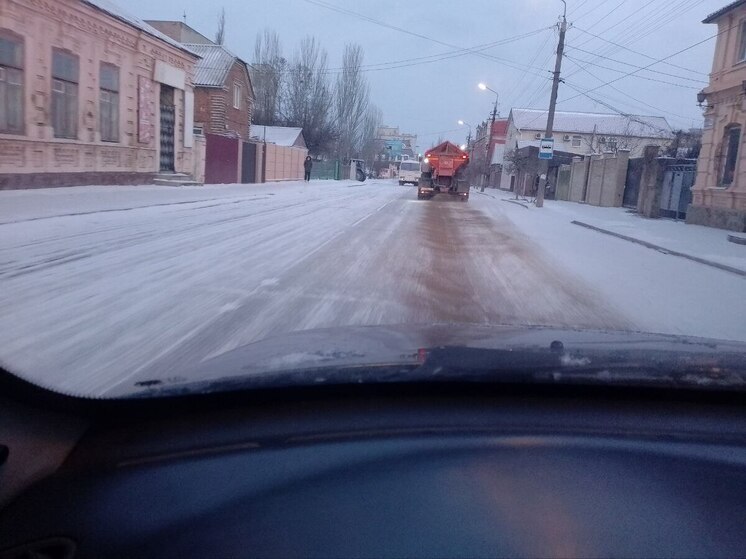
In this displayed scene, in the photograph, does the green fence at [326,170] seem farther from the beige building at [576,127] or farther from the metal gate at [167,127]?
the metal gate at [167,127]

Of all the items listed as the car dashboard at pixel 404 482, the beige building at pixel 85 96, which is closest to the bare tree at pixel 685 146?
the beige building at pixel 85 96

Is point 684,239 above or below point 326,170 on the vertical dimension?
above

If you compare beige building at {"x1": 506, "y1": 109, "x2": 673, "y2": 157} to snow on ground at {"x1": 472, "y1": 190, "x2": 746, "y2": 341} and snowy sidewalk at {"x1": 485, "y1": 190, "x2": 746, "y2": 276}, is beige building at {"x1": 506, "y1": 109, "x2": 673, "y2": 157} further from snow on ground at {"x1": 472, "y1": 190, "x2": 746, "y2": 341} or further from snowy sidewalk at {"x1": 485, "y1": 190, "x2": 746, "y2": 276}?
snow on ground at {"x1": 472, "y1": 190, "x2": 746, "y2": 341}

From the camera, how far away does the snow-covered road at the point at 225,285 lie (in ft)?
18.6

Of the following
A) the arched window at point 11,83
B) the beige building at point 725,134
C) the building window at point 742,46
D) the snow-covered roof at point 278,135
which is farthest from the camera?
the snow-covered roof at point 278,135

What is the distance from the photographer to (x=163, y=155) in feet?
97.8

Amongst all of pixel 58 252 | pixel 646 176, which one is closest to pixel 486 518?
pixel 58 252

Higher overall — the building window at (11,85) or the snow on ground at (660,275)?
the building window at (11,85)

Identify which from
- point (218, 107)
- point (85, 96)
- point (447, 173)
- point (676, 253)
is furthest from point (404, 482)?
point (218, 107)

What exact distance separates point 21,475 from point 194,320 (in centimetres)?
455

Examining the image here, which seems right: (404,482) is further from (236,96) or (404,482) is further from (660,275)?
(236,96)

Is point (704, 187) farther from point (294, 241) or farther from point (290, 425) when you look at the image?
point (290, 425)

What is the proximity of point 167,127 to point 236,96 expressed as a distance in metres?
18.8

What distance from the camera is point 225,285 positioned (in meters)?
8.51
